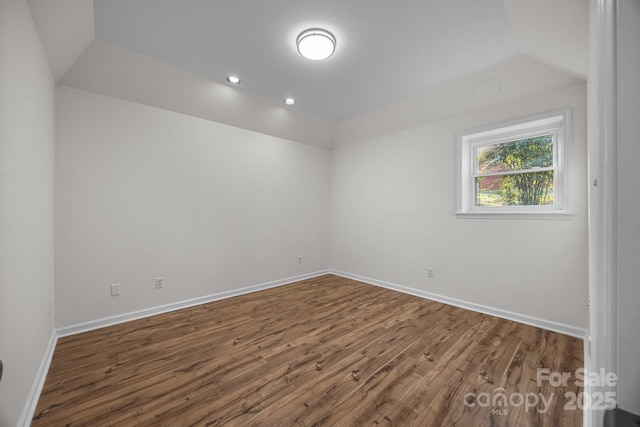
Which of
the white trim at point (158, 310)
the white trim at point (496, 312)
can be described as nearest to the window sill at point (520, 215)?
the white trim at point (496, 312)

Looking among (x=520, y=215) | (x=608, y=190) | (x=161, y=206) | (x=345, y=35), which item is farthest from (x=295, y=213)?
(x=608, y=190)

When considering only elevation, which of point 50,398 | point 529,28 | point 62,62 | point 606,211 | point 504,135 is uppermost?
point 529,28

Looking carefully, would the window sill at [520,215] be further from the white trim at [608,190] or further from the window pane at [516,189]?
the white trim at [608,190]

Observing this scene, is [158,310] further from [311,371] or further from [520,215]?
[520,215]

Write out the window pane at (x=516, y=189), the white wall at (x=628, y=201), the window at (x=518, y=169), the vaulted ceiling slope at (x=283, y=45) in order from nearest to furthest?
the white wall at (x=628, y=201)
the vaulted ceiling slope at (x=283, y=45)
the window at (x=518, y=169)
the window pane at (x=516, y=189)

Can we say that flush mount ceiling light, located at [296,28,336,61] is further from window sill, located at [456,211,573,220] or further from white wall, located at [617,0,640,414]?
window sill, located at [456,211,573,220]

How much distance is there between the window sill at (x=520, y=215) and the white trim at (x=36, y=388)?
13.2 feet

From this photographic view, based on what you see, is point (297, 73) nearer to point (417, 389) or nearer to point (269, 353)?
point (269, 353)

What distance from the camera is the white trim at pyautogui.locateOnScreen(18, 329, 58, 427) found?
1412 mm

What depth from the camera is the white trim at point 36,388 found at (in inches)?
55.6

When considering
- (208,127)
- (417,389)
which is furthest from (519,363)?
(208,127)

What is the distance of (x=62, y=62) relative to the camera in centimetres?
218

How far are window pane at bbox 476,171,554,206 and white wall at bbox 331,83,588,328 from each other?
322 millimetres

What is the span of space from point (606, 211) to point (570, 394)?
1.89 m
